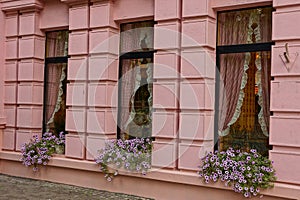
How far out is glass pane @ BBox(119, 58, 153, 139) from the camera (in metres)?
8.64

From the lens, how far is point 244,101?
745 cm

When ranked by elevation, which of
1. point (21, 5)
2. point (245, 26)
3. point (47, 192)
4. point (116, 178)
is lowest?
point (47, 192)

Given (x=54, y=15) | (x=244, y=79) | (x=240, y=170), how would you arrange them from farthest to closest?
(x=54, y=15) < (x=244, y=79) < (x=240, y=170)

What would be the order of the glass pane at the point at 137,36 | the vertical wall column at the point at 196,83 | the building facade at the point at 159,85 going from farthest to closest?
the glass pane at the point at 137,36, the vertical wall column at the point at 196,83, the building facade at the point at 159,85

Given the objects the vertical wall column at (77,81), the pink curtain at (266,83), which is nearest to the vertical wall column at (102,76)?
the vertical wall column at (77,81)

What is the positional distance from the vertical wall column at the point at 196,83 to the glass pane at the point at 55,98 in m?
3.73

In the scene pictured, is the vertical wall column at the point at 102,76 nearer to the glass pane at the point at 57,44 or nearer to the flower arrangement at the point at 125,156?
the flower arrangement at the point at 125,156

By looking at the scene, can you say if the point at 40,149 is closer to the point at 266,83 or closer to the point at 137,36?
the point at 137,36

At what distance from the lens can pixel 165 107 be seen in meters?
7.89

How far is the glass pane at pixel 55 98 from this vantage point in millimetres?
10070

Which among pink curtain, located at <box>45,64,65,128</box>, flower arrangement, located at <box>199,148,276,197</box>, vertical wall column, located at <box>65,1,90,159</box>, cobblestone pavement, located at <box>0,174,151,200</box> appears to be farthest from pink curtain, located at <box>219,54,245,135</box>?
pink curtain, located at <box>45,64,65,128</box>

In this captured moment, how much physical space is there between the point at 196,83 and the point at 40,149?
14.4 feet

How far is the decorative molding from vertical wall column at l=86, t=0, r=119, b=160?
1856 millimetres

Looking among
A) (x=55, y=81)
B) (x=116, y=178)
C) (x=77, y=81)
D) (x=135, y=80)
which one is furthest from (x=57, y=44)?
(x=116, y=178)
